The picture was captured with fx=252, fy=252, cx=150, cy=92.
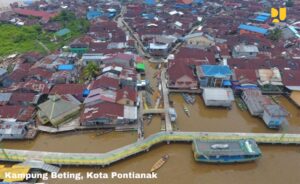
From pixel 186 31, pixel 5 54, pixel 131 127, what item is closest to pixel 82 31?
pixel 5 54

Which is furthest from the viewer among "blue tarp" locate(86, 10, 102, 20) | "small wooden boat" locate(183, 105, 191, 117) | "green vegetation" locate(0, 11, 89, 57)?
"blue tarp" locate(86, 10, 102, 20)

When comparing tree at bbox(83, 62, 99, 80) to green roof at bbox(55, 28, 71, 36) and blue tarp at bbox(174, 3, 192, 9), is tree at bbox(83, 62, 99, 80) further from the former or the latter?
blue tarp at bbox(174, 3, 192, 9)

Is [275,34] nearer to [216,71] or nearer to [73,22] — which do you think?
[216,71]

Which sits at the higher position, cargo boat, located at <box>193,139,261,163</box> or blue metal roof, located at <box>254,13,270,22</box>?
blue metal roof, located at <box>254,13,270,22</box>

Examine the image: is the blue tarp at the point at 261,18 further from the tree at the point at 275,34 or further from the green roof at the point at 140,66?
the green roof at the point at 140,66

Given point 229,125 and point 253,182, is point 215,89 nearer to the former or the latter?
point 229,125

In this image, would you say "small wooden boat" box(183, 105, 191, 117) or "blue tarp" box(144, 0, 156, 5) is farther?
"blue tarp" box(144, 0, 156, 5)

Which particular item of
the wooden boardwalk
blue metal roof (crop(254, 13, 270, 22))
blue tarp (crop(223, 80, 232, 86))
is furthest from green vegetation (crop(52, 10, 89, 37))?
blue metal roof (crop(254, 13, 270, 22))
